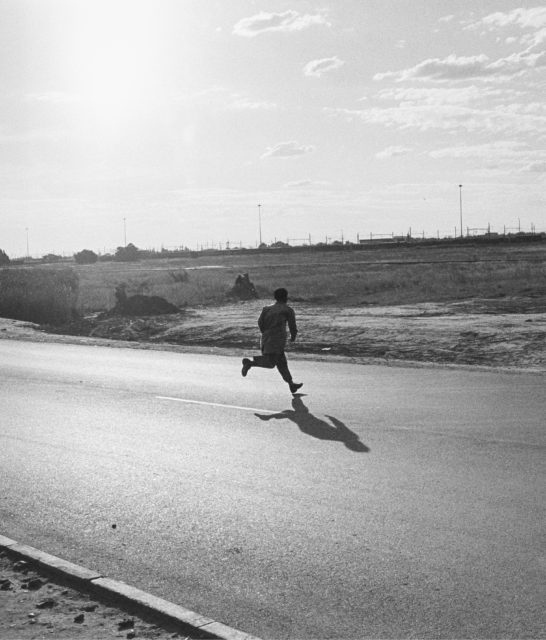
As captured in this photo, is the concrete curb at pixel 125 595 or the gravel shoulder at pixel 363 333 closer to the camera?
the concrete curb at pixel 125 595

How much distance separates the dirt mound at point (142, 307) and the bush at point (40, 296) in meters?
2.18

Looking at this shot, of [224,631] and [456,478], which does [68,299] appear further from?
[224,631]

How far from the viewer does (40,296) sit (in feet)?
114

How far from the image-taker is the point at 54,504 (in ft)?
25.5

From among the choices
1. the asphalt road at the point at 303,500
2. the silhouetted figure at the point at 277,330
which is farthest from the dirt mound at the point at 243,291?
the asphalt road at the point at 303,500

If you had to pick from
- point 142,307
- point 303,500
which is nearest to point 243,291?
point 142,307

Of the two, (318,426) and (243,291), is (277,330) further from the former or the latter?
(243,291)

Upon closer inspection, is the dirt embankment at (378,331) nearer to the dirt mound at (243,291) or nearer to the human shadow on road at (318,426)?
the dirt mound at (243,291)

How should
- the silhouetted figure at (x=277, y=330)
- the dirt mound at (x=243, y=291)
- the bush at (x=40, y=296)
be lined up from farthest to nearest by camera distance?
the dirt mound at (x=243, y=291), the bush at (x=40, y=296), the silhouetted figure at (x=277, y=330)

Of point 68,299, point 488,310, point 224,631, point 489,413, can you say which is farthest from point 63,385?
point 68,299

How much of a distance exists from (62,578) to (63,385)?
979 cm

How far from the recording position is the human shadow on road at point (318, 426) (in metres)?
10.0

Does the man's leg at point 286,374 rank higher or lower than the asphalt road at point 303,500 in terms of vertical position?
higher

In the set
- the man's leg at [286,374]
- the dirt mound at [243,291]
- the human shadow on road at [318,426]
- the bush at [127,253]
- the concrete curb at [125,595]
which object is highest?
the bush at [127,253]
